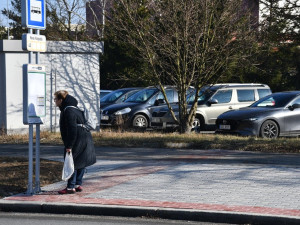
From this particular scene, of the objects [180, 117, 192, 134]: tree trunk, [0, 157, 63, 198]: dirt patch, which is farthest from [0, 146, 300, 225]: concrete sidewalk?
[180, 117, 192, 134]: tree trunk

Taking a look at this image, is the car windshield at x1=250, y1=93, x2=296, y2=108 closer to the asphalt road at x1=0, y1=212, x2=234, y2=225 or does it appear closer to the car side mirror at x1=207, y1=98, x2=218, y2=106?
the car side mirror at x1=207, y1=98, x2=218, y2=106

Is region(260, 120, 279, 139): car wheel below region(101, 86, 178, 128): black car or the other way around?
below

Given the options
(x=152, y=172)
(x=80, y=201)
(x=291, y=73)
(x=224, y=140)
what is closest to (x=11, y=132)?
(x=224, y=140)

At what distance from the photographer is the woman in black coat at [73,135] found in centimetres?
1003

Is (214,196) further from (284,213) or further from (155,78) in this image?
(155,78)

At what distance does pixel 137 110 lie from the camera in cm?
2256

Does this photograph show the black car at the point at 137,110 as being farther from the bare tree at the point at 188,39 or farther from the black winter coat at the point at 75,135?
the black winter coat at the point at 75,135

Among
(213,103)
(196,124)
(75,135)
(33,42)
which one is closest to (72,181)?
(75,135)

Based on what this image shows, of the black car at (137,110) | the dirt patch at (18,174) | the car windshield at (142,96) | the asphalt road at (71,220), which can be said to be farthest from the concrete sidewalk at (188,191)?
the car windshield at (142,96)

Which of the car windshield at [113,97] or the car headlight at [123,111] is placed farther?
the car windshield at [113,97]

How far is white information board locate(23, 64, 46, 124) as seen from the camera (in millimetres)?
10039

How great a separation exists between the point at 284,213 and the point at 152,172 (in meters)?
3.93

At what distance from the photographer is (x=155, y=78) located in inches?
739

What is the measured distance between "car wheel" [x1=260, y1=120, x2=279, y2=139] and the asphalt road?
1007 cm
